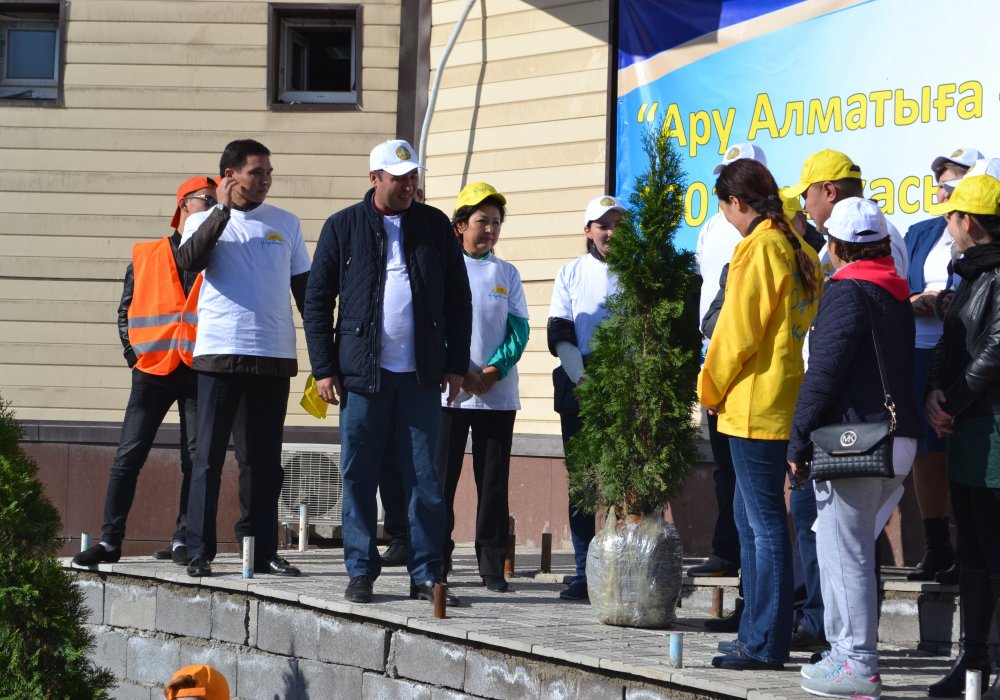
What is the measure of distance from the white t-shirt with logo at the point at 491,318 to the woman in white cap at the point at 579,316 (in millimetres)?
262

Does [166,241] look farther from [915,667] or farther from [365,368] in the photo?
[915,667]

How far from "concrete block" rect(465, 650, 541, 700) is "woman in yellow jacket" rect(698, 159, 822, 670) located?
0.78 meters

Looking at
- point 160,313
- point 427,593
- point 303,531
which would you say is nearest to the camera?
point 427,593

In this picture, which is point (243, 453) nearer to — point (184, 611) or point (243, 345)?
point (243, 345)

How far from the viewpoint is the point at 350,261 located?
6.00m

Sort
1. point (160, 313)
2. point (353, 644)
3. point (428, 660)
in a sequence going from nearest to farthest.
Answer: point (428, 660), point (353, 644), point (160, 313)

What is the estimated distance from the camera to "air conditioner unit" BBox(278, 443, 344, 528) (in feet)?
33.0

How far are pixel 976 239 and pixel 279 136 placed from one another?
273 inches

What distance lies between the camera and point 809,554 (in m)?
5.27

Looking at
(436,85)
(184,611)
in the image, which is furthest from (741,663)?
(436,85)

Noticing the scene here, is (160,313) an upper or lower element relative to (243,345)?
upper

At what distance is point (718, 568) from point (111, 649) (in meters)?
3.30

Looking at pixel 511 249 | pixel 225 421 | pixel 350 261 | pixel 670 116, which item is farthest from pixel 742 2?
pixel 225 421

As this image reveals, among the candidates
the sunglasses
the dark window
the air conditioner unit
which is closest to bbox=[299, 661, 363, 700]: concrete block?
the sunglasses
